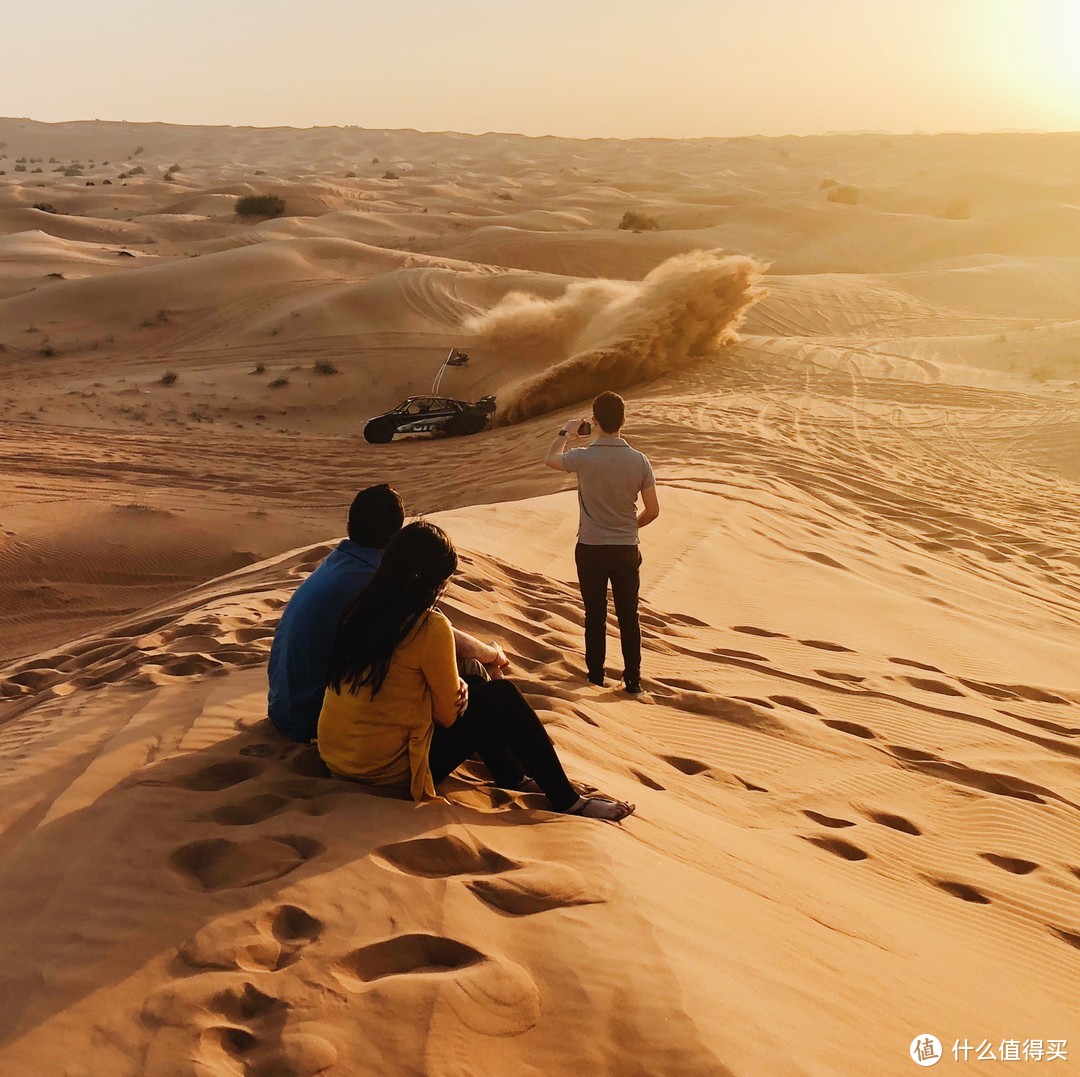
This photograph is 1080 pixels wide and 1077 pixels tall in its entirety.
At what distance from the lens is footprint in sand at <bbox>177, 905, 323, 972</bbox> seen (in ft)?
9.60

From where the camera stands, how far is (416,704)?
3.90 metres

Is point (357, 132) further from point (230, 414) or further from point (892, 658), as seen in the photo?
point (892, 658)

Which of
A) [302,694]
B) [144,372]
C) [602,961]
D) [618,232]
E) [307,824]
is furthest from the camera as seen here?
[618,232]

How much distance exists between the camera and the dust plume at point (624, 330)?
59.7ft

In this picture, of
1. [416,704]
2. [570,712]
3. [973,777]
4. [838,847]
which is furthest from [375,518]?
[973,777]

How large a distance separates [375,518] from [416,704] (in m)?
0.80

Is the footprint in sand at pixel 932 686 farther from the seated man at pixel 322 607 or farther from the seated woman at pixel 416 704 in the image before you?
the seated man at pixel 322 607

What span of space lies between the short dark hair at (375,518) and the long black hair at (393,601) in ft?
1.69

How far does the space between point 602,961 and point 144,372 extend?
69.0 feet

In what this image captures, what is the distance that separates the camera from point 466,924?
3158mm

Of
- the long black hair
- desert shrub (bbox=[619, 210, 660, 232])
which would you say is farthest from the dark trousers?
desert shrub (bbox=[619, 210, 660, 232])

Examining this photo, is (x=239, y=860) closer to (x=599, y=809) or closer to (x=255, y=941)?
(x=255, y=941)

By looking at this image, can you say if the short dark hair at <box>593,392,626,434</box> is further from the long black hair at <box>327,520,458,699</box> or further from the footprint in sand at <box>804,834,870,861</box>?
the footprint in sand at <box>804,834,870,861</box>

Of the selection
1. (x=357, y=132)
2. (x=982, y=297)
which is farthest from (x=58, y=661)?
(x=357, y=132)
